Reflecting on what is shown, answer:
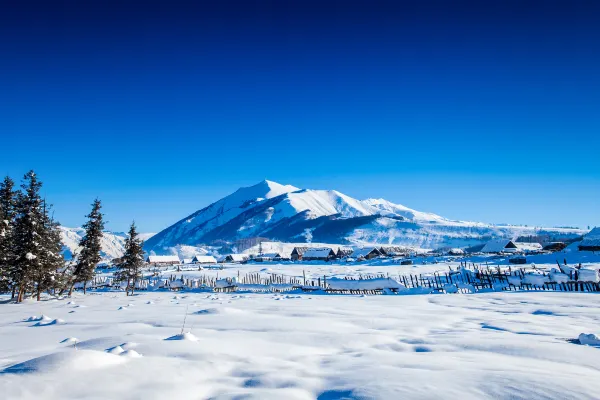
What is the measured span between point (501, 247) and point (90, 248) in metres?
92.9

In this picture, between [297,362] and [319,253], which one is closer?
[297,362]

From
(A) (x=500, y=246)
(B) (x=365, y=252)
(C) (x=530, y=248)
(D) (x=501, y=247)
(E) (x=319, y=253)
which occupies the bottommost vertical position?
(C) (x=530, y=248)

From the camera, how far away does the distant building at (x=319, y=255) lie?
125m

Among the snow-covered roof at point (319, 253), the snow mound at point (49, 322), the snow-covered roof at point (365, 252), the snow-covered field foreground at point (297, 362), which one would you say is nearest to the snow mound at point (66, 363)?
the snow-covered field foreground at point (297, 362)

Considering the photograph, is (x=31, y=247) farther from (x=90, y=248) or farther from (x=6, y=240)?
(x=90, y=248)

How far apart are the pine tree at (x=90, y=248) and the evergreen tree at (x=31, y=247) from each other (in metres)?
5.05

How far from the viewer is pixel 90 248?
35.6 metres

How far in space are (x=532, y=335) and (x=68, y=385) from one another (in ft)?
33.9

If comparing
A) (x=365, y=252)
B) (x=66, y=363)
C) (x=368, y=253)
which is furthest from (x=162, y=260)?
(x=66, y=363)

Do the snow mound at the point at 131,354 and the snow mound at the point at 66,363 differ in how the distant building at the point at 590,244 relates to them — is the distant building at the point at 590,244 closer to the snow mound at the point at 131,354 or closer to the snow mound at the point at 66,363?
the snow mound at the point at 131,354

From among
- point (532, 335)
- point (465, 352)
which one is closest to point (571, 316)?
point (532, 335)

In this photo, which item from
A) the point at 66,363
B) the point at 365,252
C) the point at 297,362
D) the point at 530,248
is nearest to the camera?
the point at 66,363

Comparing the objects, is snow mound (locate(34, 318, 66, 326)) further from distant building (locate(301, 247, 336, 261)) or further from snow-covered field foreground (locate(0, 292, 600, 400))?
distant building (locate(301, 247, 336, 261))

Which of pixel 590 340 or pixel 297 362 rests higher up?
pixel 297 362
